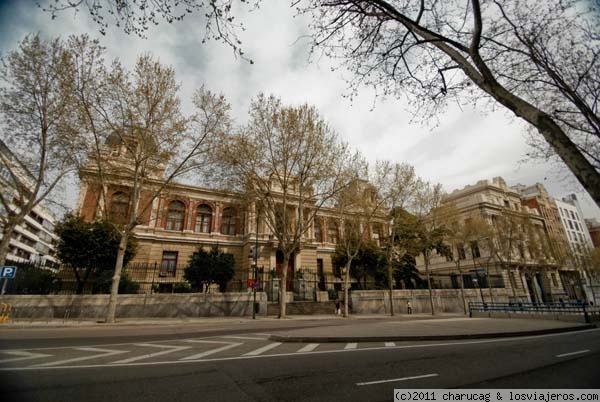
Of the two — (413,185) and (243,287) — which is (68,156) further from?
(413,185)

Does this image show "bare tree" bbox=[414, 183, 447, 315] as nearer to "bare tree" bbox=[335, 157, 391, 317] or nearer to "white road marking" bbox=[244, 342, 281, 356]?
"bare tree" bbox=[335, 157, 391, 317]

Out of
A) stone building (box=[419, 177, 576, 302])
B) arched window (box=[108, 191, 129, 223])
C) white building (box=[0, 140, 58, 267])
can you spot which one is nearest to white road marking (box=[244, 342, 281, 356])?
white building (box=[0, 140, 58, 267])

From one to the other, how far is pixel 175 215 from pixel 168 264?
19.4 ft

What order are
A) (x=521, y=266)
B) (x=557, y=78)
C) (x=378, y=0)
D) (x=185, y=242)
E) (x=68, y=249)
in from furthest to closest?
(x=521, y=266) < (x=185, y=242) < (x=68, y=249) < (x=557, y=78) < (x=378, y=0)

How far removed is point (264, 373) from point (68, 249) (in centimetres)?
2175

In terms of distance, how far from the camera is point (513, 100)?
596cm

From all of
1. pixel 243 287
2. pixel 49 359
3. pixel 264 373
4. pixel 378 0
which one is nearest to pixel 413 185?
pixel 243 287

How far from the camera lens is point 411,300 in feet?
93.8

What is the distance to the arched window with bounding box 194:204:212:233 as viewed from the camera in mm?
33156

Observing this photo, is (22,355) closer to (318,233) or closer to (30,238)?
(318,233)

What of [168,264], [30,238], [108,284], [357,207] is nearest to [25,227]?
[30,238]

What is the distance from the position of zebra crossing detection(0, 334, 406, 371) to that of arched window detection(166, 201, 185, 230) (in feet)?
84.9

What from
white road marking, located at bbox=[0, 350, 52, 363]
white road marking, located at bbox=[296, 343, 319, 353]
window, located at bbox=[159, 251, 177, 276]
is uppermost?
window, located at bbox=[159, 251, 177, 276]

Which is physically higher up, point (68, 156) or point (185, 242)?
point (68, 156)
